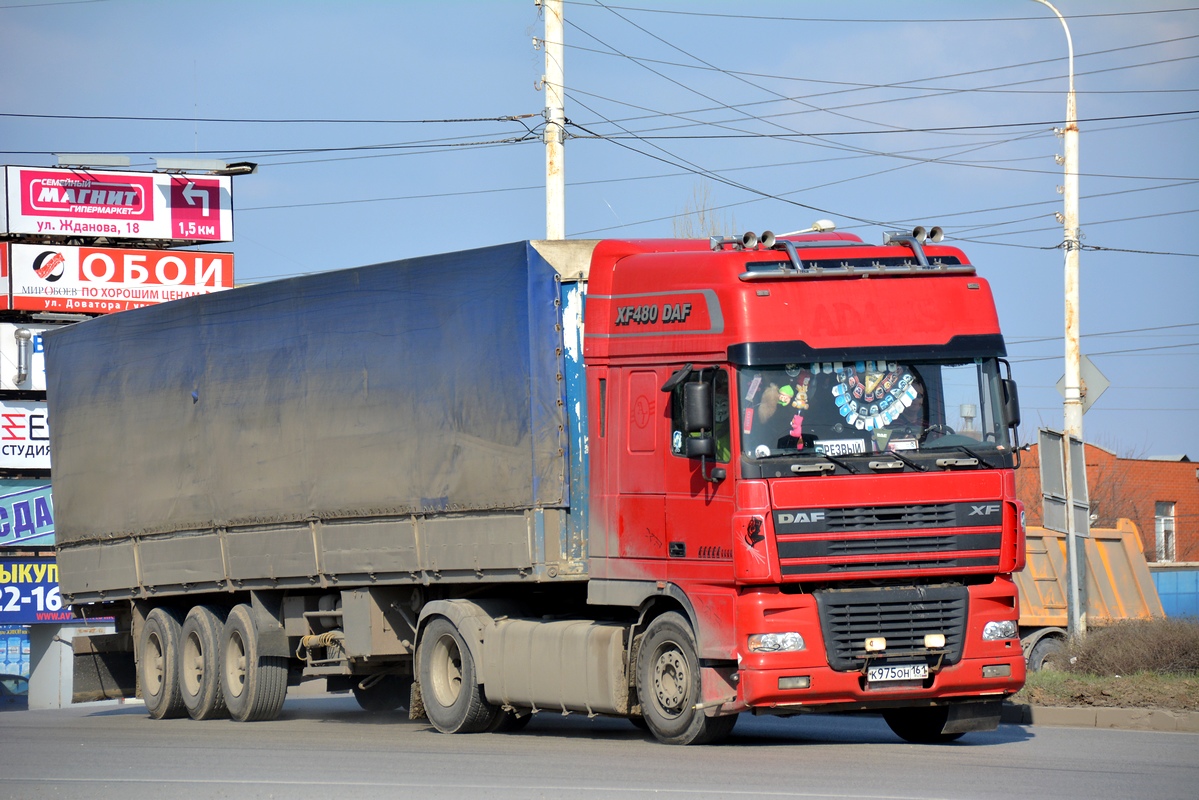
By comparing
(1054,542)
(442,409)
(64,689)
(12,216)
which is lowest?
(64,689)

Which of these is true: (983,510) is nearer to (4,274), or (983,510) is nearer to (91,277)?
(91,277)

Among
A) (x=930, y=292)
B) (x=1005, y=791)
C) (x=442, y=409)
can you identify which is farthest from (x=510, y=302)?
(x=1005, y=791)

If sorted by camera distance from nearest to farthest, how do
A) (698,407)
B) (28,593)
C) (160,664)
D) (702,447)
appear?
(698,407) → (702,447) → (160,664) → (28,593)

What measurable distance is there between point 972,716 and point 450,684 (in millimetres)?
4692

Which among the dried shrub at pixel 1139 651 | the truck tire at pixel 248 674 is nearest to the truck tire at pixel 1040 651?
the dried shrub at pixel 1139 651

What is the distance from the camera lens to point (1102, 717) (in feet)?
46.0

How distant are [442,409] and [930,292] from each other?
14.8 feet

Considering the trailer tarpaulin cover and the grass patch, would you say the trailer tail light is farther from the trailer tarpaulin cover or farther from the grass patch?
the grass patch

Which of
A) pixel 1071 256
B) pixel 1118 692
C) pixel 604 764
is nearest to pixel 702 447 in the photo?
pixel 604 764

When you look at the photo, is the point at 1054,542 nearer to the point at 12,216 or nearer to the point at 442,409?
the point at 442,409

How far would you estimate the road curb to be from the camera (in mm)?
13422

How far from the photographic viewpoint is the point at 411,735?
572 inches

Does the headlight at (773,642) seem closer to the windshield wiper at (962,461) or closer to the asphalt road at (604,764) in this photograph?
the asphalt road at (604,764)

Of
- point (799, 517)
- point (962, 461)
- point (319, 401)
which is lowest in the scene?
point (799, 517)
